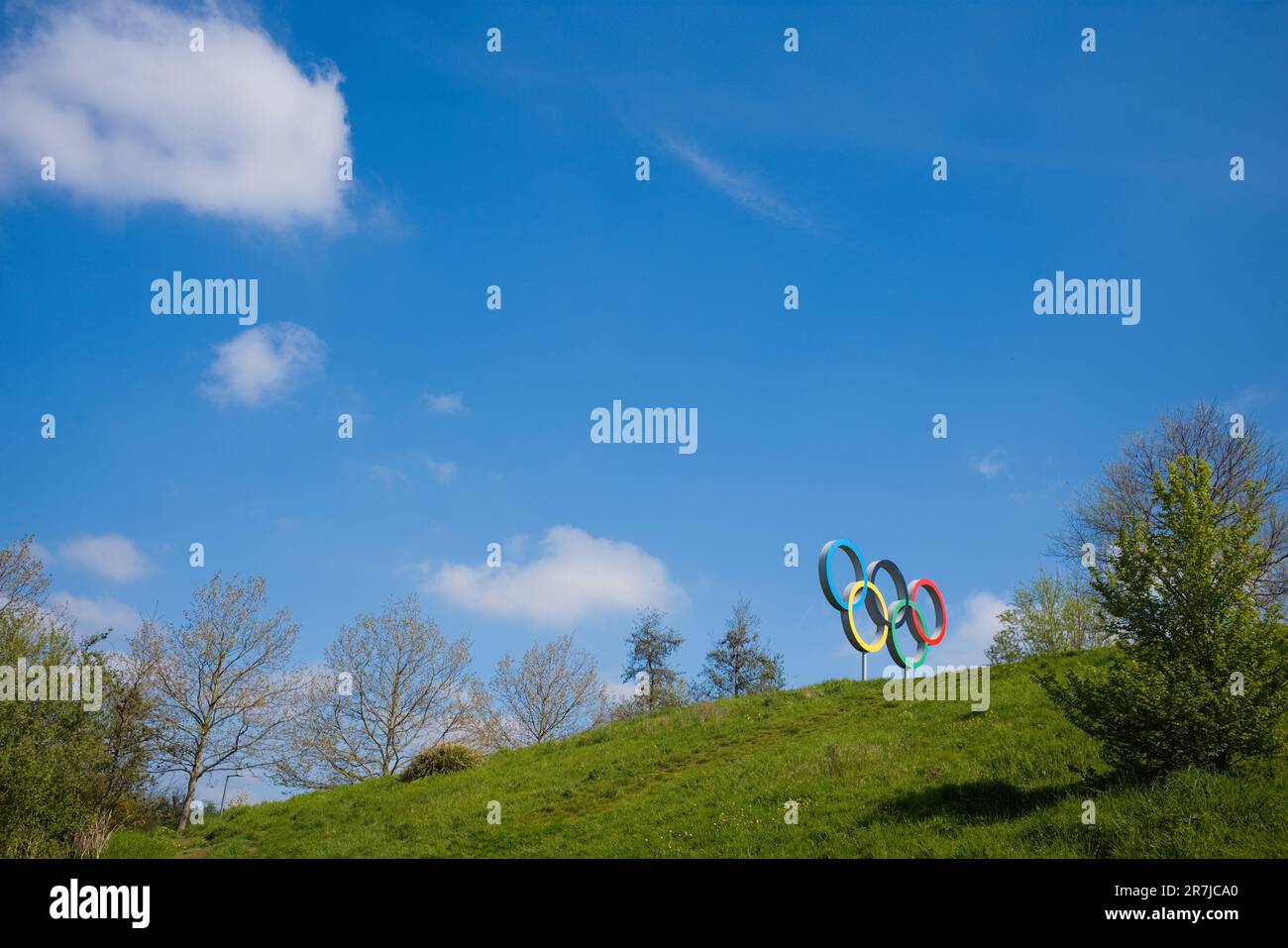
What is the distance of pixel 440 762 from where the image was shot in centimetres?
3173

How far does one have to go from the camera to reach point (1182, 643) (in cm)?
1409

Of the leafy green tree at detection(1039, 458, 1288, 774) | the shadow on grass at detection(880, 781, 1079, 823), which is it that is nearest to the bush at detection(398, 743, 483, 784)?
the shadow on grass at detection(880, 781, 1079, 823)

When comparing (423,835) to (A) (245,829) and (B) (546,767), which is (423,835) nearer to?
(B) (546,767)

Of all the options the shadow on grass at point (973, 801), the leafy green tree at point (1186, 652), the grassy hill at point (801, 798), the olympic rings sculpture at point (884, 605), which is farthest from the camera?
the olympic rings sculpture at point (884, 605)

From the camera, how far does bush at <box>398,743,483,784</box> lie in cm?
3150

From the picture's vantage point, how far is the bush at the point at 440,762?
3150 centimetres

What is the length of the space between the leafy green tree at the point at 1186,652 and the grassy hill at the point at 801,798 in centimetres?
69

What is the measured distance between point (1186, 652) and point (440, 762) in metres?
25.7

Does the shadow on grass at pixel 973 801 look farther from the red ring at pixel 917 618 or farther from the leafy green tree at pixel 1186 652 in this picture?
the red ring at pixel 917 618

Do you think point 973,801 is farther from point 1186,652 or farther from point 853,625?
point 853,625

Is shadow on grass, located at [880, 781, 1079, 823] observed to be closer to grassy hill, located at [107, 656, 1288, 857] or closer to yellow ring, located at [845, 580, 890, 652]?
grassy hill, located at [107, 656, 1288, 857]

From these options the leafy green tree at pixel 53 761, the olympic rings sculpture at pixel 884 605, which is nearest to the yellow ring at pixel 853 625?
the olympic rings sculpture at pixel 884 605

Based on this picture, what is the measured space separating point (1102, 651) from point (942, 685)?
5.77m

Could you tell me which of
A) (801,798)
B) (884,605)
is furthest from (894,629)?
(801,798)
